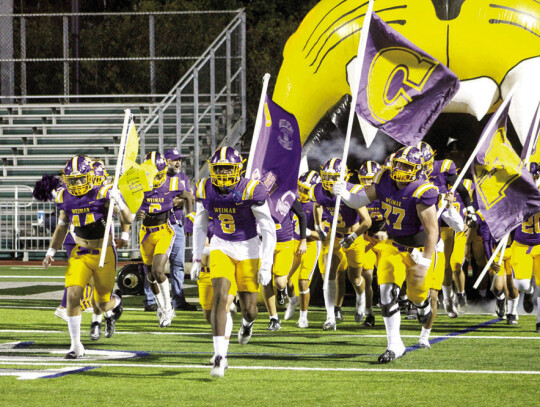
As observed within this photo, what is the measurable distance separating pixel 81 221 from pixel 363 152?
5.51 meters

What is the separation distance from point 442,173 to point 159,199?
127 inches

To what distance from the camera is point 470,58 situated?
42.2 feet

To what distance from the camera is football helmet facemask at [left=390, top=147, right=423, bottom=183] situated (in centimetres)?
852

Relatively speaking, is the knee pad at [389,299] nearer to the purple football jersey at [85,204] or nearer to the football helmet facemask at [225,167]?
the football helmet facemask at [225,167]

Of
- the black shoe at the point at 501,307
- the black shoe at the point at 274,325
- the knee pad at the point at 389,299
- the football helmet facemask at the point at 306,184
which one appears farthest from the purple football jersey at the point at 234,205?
the black shoe at the point at 501,307

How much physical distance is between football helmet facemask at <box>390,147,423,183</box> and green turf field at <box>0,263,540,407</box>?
151cm

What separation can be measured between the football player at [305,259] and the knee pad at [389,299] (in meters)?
2.12

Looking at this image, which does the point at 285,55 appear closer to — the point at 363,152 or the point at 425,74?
the point at 363,152

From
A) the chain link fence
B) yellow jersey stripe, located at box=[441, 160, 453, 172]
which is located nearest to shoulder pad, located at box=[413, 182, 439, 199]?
yellow jersey stripe, located at box=[441, 160, 453, 172]

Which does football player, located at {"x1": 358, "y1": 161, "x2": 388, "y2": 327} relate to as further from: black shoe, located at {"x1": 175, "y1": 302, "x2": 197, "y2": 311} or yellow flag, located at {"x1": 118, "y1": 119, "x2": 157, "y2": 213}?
yellow flag, located at {"x1": 118, "y1": 119, "x2": 157, "y2": 213}

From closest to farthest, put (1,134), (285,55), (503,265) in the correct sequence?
1. (503,265)
2. (285,55)
3. (1,134)

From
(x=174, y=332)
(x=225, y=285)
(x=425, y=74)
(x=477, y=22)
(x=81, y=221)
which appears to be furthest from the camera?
(x=477, y=22)

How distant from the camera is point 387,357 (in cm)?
838

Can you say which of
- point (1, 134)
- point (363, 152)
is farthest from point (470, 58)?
point (1, 134)
